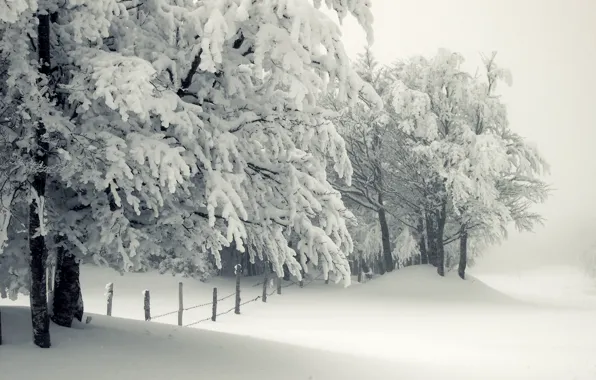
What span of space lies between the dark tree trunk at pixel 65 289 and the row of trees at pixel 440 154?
19.4 m

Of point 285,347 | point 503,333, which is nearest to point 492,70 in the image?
point 503,333

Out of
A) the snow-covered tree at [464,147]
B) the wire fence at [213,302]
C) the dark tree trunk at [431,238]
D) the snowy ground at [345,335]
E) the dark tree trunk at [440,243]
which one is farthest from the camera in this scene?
the dark tree trunk at [431,238]

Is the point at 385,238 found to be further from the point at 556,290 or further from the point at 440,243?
the point at 556,290

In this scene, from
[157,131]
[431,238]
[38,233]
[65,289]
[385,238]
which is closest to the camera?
[38,233]

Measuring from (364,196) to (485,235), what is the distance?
307 inches

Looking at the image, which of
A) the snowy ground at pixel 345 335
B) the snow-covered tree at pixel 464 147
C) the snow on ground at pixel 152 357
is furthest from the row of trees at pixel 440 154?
the snow on ground at pixel 152 357

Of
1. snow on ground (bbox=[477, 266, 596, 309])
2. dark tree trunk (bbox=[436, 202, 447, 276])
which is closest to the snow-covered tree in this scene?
dark tree trunk (bbox=[436, 202, 447, 276])

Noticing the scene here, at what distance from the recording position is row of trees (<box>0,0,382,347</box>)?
22.5 ft

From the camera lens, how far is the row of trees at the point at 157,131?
6.85 meters

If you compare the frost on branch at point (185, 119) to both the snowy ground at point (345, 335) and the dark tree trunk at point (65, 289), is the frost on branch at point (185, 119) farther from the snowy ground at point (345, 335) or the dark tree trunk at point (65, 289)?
the snowy ground at point (345, 335)

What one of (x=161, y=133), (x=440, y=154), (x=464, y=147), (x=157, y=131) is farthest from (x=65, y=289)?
(x=464, y=147)

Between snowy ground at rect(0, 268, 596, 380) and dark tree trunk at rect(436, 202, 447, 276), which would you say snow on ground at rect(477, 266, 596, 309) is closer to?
snowy ground at rect(0, 268, 596, 380)

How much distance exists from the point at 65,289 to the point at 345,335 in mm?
9043

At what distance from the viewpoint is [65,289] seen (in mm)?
9195
